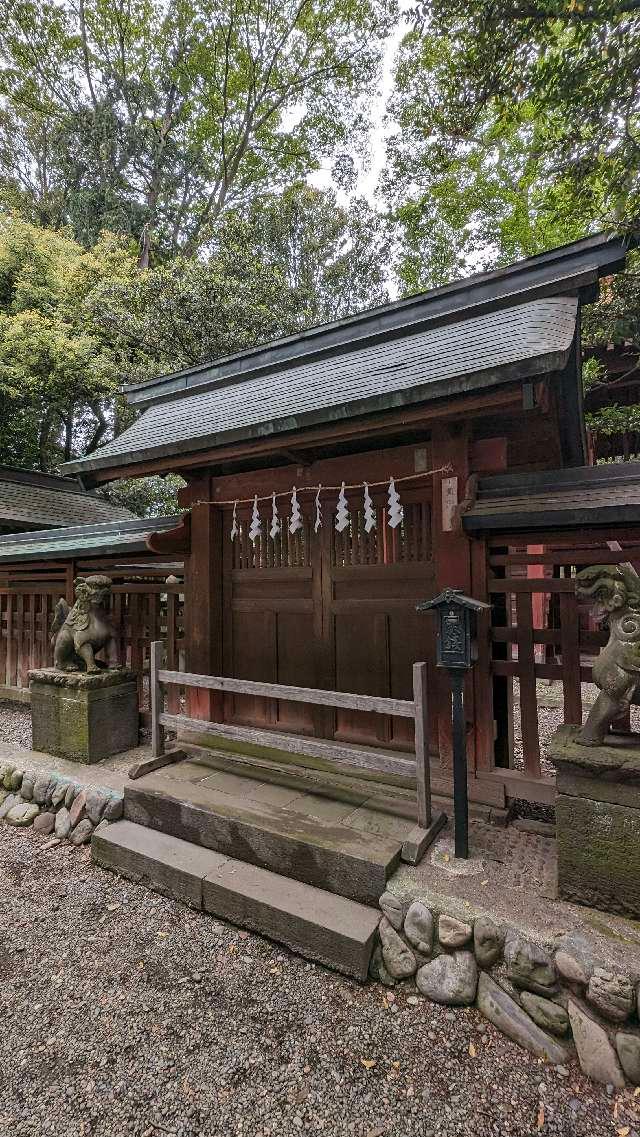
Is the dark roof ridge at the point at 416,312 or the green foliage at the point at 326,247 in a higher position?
the green foliage at the point at 326,247

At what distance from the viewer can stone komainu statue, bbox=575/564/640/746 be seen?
2.67 metres

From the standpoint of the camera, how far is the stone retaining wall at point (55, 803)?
4227 mm

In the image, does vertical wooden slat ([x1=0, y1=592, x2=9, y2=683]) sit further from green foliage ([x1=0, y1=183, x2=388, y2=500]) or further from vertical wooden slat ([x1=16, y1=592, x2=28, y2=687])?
green foliage ([x1=0, y1=183, x2=388, y2=500])

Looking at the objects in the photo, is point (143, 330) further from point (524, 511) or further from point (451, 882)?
point (451, 882)

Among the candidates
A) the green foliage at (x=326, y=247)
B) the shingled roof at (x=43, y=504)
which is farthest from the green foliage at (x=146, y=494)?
the green foliage at (x=326, y=247)

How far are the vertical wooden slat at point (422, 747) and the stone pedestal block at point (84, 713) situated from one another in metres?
3.59

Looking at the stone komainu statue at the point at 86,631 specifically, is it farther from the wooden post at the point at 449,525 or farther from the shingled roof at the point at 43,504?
the shingled roof at the point at 43,504

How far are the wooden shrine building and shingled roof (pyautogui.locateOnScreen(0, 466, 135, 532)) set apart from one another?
328 inches

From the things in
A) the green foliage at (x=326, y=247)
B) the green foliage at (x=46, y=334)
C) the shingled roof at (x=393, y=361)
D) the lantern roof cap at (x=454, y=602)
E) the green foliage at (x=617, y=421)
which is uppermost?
the green foliage at (x=326, y=247)

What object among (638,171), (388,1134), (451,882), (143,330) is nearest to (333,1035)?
(388,1134)

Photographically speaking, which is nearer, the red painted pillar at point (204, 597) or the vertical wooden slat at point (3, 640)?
the red painted pillar at point (204, 597)

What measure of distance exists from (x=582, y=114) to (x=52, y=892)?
8194 millimetres

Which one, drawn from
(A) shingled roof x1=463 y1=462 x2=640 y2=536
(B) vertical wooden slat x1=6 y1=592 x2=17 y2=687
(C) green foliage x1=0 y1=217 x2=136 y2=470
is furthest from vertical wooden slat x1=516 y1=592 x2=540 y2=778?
(C) green foliage x1=0 y1=217 x2=136 y2=470

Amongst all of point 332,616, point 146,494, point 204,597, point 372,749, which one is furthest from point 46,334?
point 372,749
